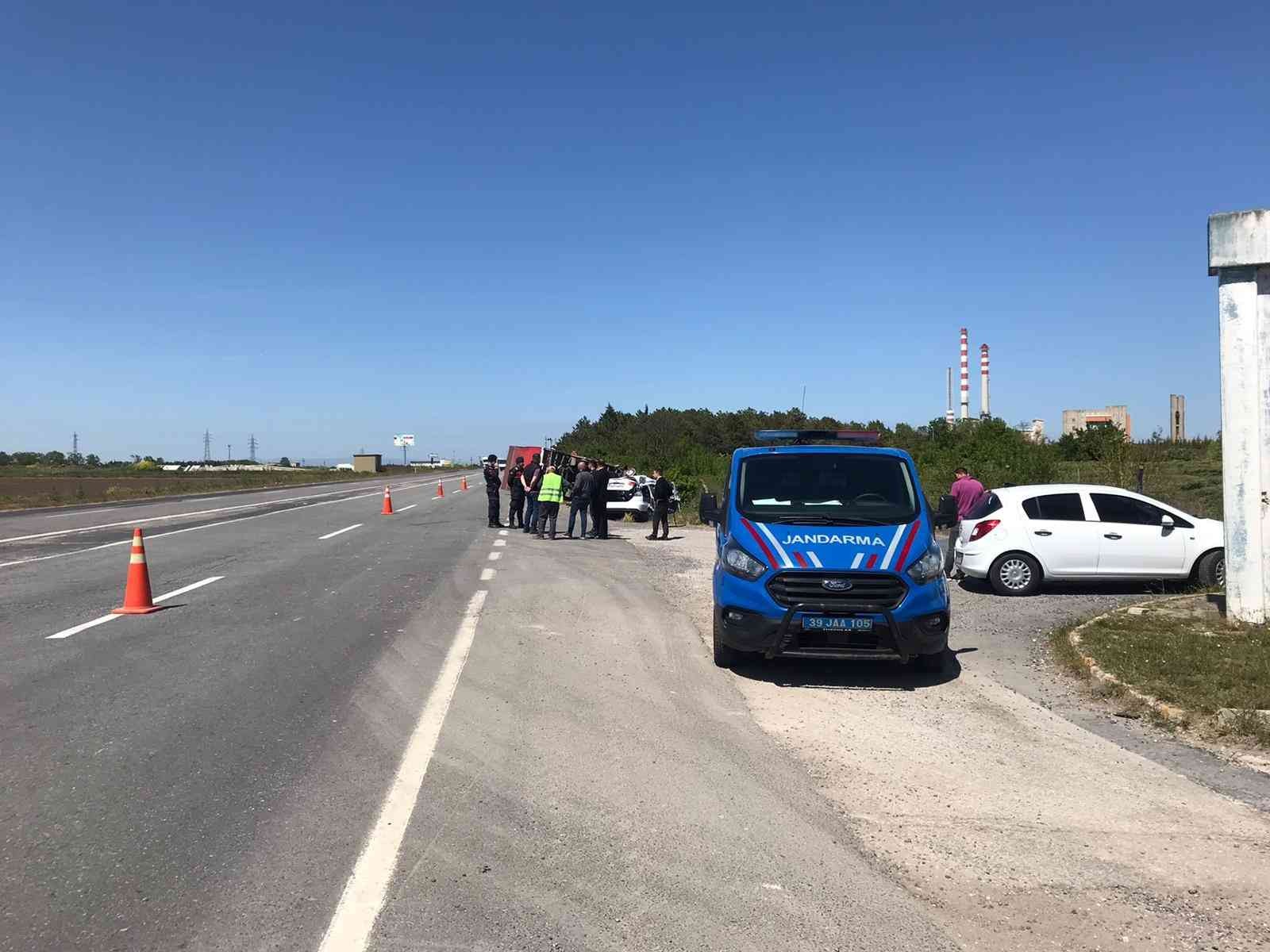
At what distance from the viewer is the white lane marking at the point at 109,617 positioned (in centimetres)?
1016

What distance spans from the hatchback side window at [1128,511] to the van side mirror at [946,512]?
17.7 feet

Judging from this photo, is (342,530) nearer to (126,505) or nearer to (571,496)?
(571,496)

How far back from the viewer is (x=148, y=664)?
28.6 feet

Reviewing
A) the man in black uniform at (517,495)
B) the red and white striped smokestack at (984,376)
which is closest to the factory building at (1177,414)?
the red and white striped smokestack at (984,376)

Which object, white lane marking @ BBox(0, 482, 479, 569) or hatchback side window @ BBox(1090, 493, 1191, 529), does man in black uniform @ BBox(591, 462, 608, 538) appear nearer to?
white lane marking @ BBox(0, 482, 479, 569)

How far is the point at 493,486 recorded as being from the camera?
27.0 m

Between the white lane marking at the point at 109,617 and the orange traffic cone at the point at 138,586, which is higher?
the orange traffic cone at the point at 138,586

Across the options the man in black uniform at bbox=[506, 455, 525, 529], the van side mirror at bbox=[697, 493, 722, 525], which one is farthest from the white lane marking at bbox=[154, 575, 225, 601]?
the man in black uniform at bbox=[506, 455, 525, 529]

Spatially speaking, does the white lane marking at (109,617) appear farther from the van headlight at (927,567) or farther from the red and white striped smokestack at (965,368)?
the red and white striped smokestack at (965,368)

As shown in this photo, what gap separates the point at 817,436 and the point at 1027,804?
584cm

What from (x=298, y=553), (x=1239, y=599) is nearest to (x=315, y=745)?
(x=1239, y=599)

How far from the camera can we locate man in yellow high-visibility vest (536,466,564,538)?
23.5 meters

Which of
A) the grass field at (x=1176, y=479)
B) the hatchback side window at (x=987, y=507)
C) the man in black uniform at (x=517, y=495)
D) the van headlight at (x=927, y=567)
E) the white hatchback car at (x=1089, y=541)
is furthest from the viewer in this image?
the man in black uniform at (x=517, y=495)

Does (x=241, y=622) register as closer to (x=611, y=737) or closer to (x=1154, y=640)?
(x=611, y=737)
